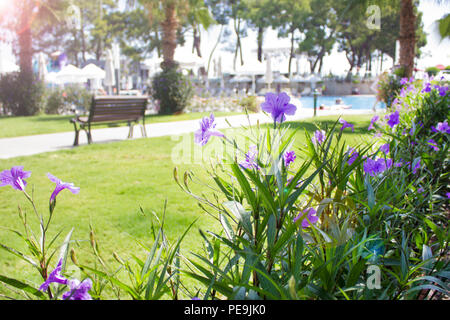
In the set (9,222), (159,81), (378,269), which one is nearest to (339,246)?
(378,269)

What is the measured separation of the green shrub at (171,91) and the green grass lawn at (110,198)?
7.72 m

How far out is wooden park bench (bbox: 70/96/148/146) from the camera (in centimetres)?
713

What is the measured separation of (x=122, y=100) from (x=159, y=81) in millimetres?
6990

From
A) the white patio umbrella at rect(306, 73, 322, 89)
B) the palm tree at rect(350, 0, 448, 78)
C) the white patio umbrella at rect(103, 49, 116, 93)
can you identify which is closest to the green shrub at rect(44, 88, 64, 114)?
the white patio umbrella at rect(103, 49, 116, 93)

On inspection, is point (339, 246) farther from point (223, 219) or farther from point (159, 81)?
point (159, 81)

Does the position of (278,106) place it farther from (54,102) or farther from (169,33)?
(54,102)

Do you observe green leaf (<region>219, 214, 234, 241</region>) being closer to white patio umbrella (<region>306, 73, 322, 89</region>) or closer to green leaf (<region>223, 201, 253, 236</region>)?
green leaf (<region>223, 201, 253, 236</region>)

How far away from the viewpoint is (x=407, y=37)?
37.8 feet

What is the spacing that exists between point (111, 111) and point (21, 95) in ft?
34.6

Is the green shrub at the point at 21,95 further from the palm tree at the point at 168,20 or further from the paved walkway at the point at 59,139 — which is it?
the paved walkway at the point at 59,139

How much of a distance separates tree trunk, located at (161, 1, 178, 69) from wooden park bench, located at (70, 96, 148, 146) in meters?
6.92

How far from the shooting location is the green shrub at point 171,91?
14.2 m

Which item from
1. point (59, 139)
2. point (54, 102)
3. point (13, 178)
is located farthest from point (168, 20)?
point (13, 178)

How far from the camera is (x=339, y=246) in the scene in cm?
80
